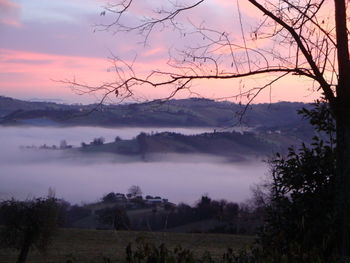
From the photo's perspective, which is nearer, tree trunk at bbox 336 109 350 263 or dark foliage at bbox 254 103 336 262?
tree trunk at bbox 336 109 350 263

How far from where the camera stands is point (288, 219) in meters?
7.02

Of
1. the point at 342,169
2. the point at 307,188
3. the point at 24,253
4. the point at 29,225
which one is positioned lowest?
the point at 24,253

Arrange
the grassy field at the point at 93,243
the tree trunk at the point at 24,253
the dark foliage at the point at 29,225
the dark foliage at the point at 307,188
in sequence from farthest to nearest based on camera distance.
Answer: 1. the grassy field at the point at 93,243
2. the dark foliage at the point at 29,225
3. the tree trunk at the point at 24,253
4. the dark foliage at the point at 307,188

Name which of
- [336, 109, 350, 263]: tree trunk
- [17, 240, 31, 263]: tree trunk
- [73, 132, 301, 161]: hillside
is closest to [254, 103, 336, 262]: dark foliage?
[336, 109, 350, 263]: tree trunk

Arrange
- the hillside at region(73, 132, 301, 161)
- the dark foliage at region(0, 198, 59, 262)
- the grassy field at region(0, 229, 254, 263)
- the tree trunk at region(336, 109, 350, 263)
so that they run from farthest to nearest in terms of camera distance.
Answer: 1. the hillside at region(73, 132, 301, 161)
2. the grassy field at region(0, 229, 254, 263)
3. the dark foliage at region(0, 198, 59, 262)
4. the tree trunk at region(336, 109, 350, 263)

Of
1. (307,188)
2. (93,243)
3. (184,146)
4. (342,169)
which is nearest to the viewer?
(342,169)

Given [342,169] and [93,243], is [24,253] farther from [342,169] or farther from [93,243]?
[342,169]

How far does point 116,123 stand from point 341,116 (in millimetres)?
84922

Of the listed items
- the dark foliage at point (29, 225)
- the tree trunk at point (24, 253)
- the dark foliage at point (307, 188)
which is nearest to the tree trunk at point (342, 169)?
the dark foliage at point (307, 188)

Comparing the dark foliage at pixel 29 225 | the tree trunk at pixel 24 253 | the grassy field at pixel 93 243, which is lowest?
the grassy field at pixel 93 243

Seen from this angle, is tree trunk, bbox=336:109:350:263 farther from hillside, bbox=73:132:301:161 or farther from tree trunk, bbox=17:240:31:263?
hillside, bbox=73:132:301:161

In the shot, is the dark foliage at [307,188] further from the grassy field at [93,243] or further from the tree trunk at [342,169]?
the grassy field at [93,243]

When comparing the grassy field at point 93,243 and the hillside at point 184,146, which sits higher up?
the hillside at point 184,146

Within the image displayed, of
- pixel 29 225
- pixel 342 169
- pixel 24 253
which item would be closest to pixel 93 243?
pixel 29 225
